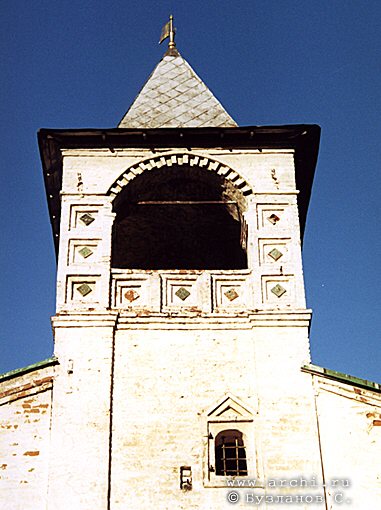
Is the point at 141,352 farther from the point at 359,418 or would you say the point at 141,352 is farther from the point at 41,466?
the point at 359,418

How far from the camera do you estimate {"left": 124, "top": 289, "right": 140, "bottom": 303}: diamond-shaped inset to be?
12227 mm

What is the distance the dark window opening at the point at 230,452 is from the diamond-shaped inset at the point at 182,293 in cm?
195

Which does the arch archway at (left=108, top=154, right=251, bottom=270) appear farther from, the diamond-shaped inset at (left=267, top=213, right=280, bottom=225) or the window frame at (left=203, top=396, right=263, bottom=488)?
the window frame at (left=203, top=396, right=263, bottom=488)

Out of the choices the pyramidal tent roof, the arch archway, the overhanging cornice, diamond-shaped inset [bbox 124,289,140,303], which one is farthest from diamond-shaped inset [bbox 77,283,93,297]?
the pyramidal tent roof

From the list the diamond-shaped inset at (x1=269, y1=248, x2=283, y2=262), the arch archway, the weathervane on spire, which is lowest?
the diamond-shaped inset at (x1=269, y1=248, x2=283, y2=262)

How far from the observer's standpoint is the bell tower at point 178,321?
35.4ft

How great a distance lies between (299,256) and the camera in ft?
41.5

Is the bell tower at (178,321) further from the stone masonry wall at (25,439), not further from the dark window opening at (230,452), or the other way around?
the stone masonry wall at (25,439)

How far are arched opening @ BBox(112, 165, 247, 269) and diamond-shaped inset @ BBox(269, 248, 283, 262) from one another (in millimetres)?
1054

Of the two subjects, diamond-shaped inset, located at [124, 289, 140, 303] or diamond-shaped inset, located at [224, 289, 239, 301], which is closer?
diamond-shaped inset, located at [124, 289, 140, 303]

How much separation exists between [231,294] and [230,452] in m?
2.09

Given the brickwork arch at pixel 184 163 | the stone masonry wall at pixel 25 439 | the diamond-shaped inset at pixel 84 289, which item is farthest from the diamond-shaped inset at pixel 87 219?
the stone masonry wall at pixel 25 439

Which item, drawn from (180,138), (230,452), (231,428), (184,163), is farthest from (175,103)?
(230,452)

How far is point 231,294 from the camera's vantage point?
12367mm
